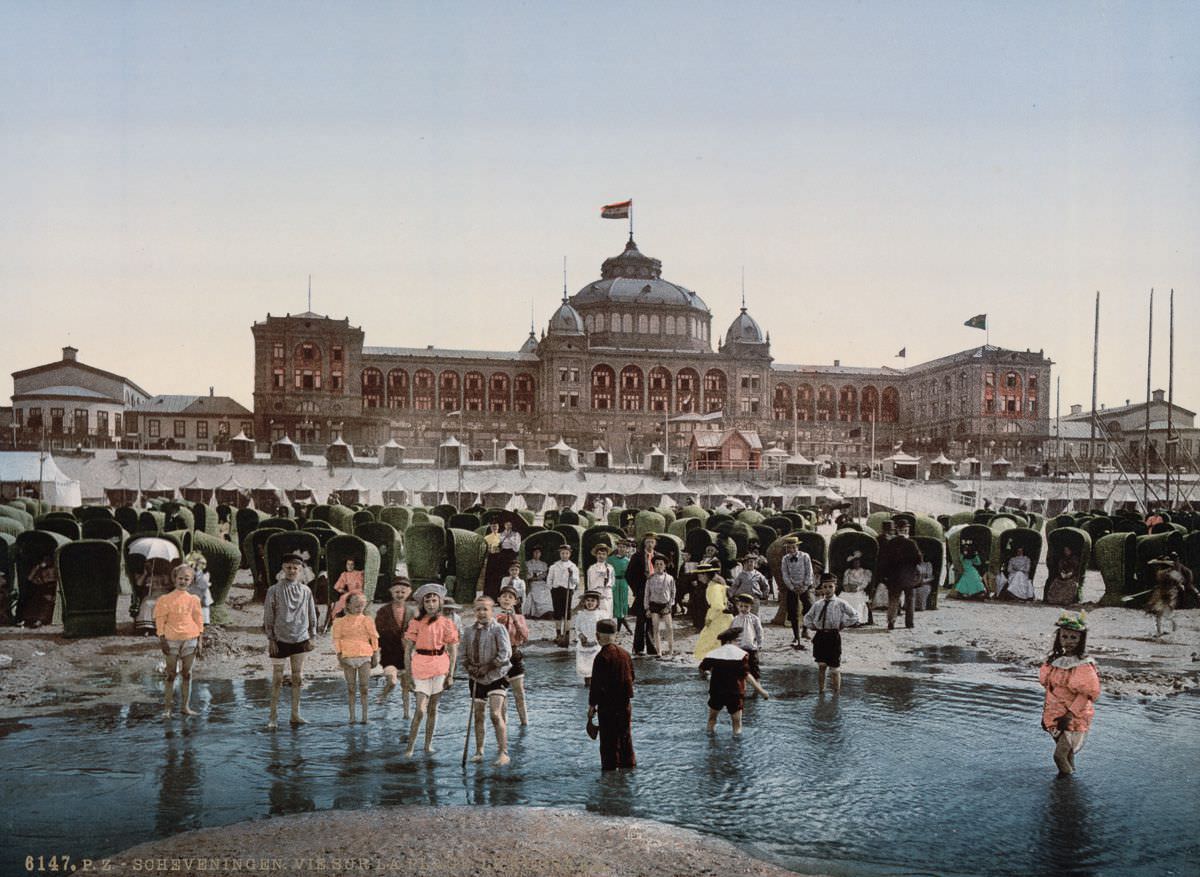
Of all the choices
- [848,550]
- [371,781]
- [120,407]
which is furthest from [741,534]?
[120,407]

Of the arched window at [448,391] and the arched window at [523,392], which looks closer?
the arched window at [448,391]

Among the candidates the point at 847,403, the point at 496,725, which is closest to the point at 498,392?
the point at 847,403

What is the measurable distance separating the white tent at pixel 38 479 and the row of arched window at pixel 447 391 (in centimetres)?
5669

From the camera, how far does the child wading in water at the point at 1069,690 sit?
8688mm

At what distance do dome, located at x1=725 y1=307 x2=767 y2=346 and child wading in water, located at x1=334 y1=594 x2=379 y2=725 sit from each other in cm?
9594

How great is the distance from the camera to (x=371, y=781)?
879cm

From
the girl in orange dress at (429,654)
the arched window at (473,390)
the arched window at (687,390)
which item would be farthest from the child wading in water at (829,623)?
the arched window at (473,390)

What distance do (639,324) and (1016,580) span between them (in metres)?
86.9

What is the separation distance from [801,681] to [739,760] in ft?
13.4

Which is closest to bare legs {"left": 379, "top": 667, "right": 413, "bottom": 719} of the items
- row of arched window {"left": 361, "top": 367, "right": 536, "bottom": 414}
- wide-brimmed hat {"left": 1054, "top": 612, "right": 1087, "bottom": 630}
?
wide-brimmed hat {"left": 1054, "top": 612, "right": 1087, "bottom": 630}

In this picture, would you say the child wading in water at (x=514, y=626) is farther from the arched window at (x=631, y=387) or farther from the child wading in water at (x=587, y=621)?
the arched window at (x=631, y=387)

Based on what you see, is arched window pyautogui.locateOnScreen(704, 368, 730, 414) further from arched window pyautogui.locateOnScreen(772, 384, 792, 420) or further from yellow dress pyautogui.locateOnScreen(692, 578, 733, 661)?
yellow dress pyautogui.locateOnScreen(692, 578, 733, 661)

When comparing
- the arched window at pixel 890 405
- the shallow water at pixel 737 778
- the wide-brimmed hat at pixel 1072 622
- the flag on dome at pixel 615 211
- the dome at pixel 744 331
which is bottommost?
the shallow water at pixel 737 778

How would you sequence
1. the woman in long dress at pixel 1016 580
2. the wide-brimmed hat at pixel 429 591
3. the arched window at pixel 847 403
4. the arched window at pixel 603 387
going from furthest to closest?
1. the arched window at pixel 847 403
2. the arched window at pixel 603 387
3. the woman in long dress at pixel 1016 580
4. the wide-brimmed hat at pixel 429 591
